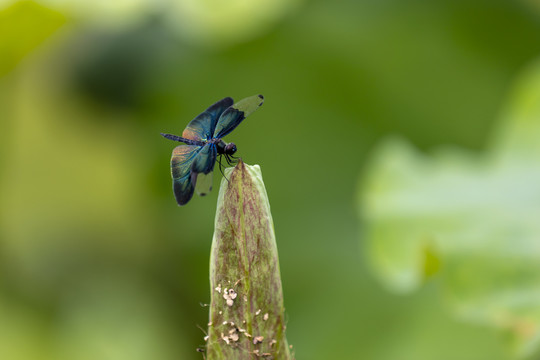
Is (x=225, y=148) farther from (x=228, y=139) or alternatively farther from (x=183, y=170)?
(x=228, y=139)

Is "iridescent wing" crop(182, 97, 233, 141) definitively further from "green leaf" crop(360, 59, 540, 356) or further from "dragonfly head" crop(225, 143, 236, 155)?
"green leaf" crop(360, 59, 540, 356)

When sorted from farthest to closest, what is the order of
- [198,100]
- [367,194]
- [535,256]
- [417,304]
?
[198,100], [417,304], [367,194], [535,256]

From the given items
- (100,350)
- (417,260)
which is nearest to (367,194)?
(417,260)

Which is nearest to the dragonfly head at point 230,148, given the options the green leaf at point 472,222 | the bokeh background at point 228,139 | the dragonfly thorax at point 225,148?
the dragonfly thorax at point 225,148

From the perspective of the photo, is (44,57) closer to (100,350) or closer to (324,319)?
(100,350)

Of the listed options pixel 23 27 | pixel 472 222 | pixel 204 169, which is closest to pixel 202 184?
pixel 204 169

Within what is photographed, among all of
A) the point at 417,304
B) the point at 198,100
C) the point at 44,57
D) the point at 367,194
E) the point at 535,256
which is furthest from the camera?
the point at 198,100
